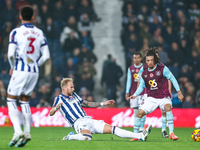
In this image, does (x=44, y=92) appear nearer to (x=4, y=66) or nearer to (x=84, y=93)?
(x=84, y=93)

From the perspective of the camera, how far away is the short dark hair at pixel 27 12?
5.27m

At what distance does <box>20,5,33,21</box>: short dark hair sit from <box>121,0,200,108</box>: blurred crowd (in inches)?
357

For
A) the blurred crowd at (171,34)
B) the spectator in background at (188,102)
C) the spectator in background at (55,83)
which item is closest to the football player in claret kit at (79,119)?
the spectator in background at (55,83)

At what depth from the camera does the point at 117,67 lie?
528 inches

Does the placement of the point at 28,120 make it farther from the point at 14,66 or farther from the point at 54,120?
the point at 54,120

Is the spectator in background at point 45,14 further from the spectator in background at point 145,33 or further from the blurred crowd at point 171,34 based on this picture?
the spectator in background at point 145,33

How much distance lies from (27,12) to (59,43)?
31.1 ft

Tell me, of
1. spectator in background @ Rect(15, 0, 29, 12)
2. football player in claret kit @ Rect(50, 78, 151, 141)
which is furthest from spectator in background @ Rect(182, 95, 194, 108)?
spectator in background @ Rect(15, 0, 29, 12)

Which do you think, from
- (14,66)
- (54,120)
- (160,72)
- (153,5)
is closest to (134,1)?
(153,5)

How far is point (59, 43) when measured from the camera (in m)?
14.8

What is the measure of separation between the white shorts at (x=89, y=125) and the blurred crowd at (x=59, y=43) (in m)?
6.45

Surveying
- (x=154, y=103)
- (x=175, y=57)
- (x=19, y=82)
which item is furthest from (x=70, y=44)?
(x=19, y=82)

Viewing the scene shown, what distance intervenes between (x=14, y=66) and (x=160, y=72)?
3194 millimetres

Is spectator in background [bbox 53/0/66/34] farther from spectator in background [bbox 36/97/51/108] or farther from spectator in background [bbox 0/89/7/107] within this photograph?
spectator in background [bbox 0/89/7/107]
